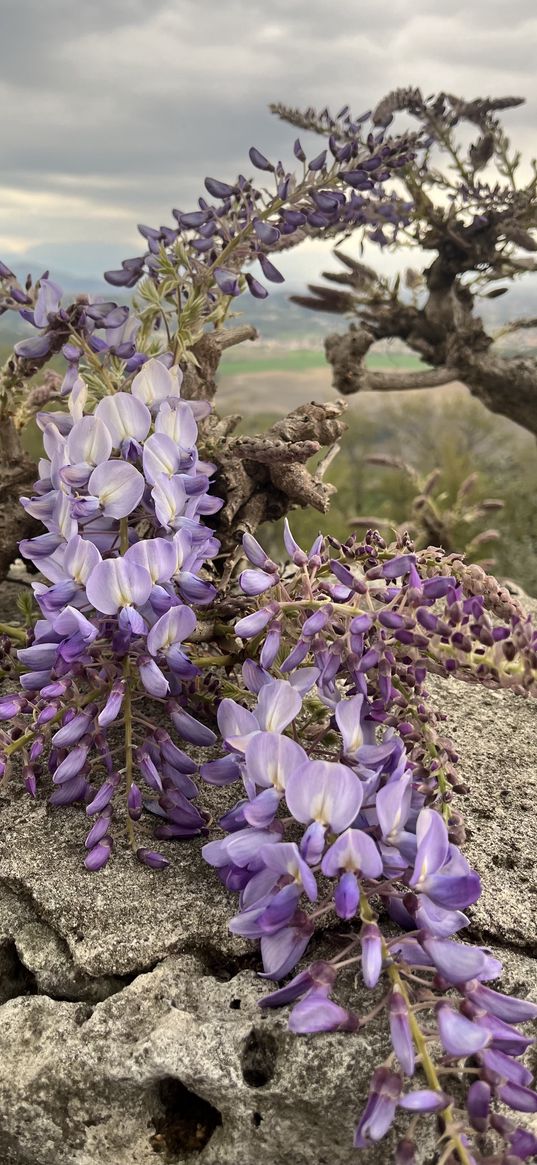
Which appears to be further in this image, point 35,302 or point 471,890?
point 35,302

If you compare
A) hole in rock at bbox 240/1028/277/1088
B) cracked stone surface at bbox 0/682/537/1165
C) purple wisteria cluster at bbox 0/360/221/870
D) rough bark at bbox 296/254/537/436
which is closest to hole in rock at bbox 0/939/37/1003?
cracked stone surface at bbox 0/682/537/1165

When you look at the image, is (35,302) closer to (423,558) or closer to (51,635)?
(51,635)

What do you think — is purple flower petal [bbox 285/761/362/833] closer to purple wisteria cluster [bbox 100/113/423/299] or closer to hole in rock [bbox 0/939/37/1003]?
hole in rock [bbox 0/939/37/1003]

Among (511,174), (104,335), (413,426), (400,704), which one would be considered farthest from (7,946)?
(413,426)

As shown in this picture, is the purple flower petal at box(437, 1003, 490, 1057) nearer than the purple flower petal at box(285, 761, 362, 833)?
Yes

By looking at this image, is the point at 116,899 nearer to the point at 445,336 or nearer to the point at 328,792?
the point at 328,792

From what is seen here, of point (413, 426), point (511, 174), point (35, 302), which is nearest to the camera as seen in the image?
point (35, 302)
